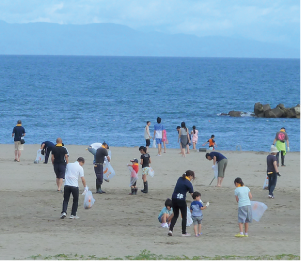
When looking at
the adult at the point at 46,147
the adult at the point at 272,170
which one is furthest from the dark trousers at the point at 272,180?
the adult at the point at 46,147

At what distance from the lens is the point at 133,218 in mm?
12133

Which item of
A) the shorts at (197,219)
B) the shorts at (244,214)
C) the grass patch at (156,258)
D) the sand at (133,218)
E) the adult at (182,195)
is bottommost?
the sand at (133,218)

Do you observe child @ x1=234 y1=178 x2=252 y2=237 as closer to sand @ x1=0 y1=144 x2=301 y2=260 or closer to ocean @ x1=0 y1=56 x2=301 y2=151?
sand @ x1=0 y1=144 x2=301 y2=260

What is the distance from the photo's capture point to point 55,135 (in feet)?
119

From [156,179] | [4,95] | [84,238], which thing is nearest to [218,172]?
[156,179]

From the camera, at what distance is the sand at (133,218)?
9.20m

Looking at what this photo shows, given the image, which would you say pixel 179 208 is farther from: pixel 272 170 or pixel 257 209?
pixel 272 170

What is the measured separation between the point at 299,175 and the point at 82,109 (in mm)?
38851

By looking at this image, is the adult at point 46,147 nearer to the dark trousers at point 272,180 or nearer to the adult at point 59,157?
the adult at point 59,157

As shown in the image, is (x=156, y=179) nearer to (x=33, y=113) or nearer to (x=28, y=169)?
(x=28, y=169)

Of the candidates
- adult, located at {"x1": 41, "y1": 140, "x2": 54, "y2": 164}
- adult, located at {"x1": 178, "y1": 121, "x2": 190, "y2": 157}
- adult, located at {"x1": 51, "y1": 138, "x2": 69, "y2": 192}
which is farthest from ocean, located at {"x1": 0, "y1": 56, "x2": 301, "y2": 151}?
adult, located at {"x1": 51, "y1": 138, "x2": 69, "y2": 192}

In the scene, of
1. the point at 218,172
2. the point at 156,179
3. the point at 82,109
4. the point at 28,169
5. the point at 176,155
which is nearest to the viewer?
the point at 218,172

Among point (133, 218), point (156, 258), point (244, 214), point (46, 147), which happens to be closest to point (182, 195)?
point (244, 214)

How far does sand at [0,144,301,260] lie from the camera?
30.2ft
